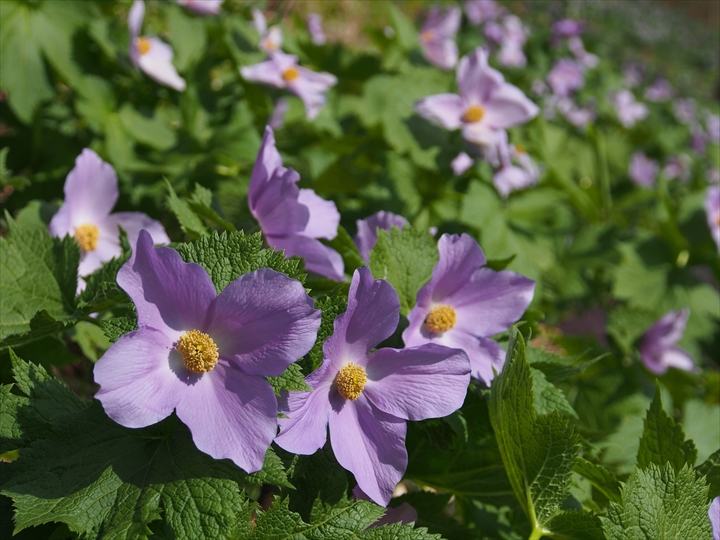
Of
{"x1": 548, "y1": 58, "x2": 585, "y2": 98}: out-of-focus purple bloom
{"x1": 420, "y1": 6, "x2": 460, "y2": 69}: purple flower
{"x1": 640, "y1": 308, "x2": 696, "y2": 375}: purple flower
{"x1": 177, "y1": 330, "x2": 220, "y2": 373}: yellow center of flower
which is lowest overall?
{"x1": 548, "y1": 58, "x2": 585, "y2": 98}: out-of-focus purple bloom

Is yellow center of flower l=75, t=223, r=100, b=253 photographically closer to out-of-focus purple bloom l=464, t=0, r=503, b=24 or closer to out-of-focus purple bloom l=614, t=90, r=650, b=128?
out-of-focus purple bloom l=464, t=0, r=503, b=24

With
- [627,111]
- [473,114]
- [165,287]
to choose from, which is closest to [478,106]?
[473,114]

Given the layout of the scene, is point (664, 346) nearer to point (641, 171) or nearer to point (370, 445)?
point (370, 445)

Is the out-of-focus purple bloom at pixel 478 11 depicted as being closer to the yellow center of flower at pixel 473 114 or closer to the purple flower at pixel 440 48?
the purple flower at pixel 440 48

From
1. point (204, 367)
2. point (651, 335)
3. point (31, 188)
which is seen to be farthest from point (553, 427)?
point (31, 188)

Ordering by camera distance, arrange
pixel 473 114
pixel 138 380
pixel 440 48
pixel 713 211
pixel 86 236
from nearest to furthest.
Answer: pixel 138 380, pixel 86 236, pixel 473 114, pixel 713 211, pixel 440 48

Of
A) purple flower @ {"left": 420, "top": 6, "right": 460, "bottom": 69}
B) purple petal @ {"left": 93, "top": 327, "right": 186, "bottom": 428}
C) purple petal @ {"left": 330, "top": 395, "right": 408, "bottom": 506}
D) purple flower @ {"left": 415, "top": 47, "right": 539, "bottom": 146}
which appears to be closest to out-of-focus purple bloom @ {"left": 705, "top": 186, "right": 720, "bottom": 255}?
purple flower @ {"left": 415, "top": 47, "right": 539, "bottom": 146}

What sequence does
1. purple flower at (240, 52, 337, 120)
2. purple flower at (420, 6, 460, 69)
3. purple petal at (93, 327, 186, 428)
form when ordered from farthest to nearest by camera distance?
purple flower at (420, 6, 460, 69) < purple flower at (240, 52, 337, 120) < purple petal at (93, 327, 186, 428)

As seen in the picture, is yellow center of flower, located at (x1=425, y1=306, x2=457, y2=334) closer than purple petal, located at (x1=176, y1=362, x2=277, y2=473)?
No
